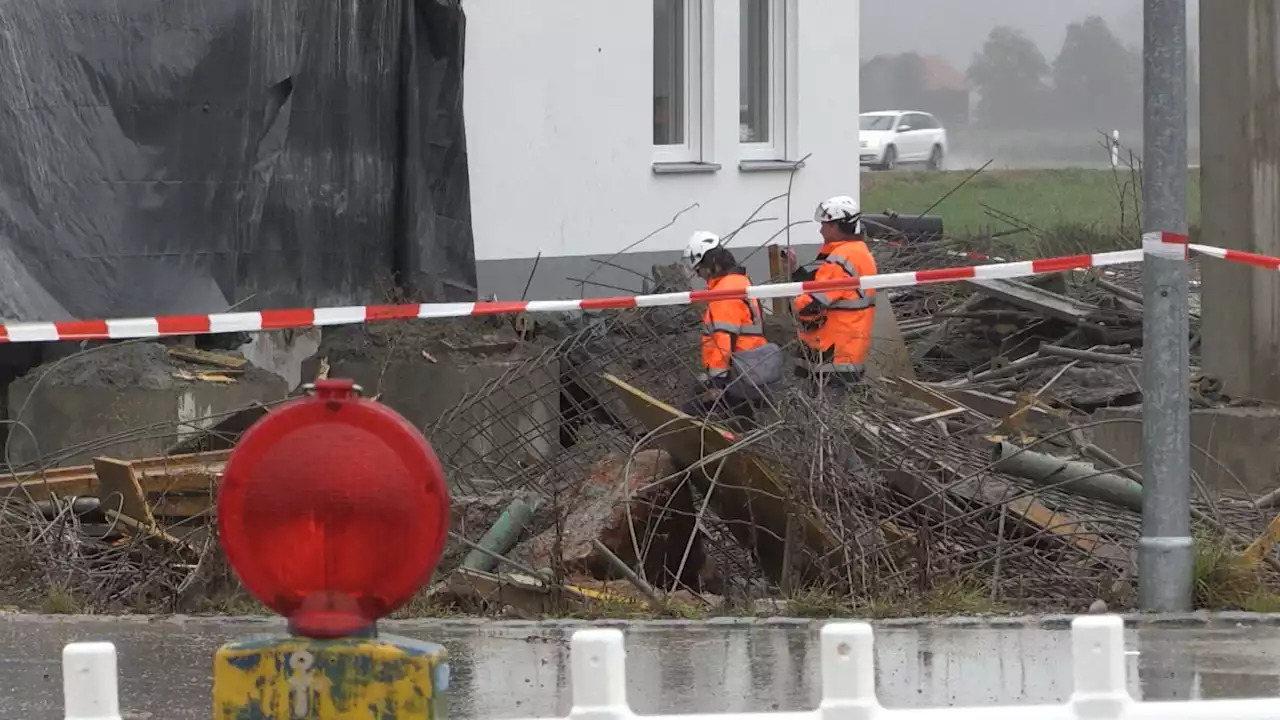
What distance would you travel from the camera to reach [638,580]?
6.63 meters

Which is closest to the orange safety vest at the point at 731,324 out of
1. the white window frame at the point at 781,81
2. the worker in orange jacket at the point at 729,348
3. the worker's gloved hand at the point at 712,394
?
the worker in orange jacket at the point at 729,348

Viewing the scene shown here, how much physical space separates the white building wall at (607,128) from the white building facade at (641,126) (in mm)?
13

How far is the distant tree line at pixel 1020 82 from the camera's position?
54.2 metres

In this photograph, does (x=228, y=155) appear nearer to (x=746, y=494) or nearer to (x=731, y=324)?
(x=731, y=324)

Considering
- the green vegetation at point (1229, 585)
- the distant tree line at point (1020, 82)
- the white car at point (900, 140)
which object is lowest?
the green vegetation at point (1229, 585)

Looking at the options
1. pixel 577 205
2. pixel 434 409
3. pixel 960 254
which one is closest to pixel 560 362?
pixel 434 409

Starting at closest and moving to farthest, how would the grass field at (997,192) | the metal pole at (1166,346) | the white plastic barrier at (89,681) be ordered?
the white plastic barrier at (89,681)
the metal pole at (1166,346)
the grass field at (997,192)

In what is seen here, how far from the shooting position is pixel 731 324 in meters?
9.52

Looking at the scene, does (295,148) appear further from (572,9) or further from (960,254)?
→ (960,254)

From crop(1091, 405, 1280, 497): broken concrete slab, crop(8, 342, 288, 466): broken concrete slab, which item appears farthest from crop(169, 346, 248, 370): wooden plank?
crop(1091, 405, 1280, 497): broken concrete slab

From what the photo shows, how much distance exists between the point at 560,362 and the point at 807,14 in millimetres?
8693

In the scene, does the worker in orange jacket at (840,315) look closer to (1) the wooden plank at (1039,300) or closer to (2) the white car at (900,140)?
(1) the wooden plank at (1039,300)

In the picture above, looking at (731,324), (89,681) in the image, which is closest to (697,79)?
(731,324)

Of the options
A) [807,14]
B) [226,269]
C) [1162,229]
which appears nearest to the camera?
[1162,229]
